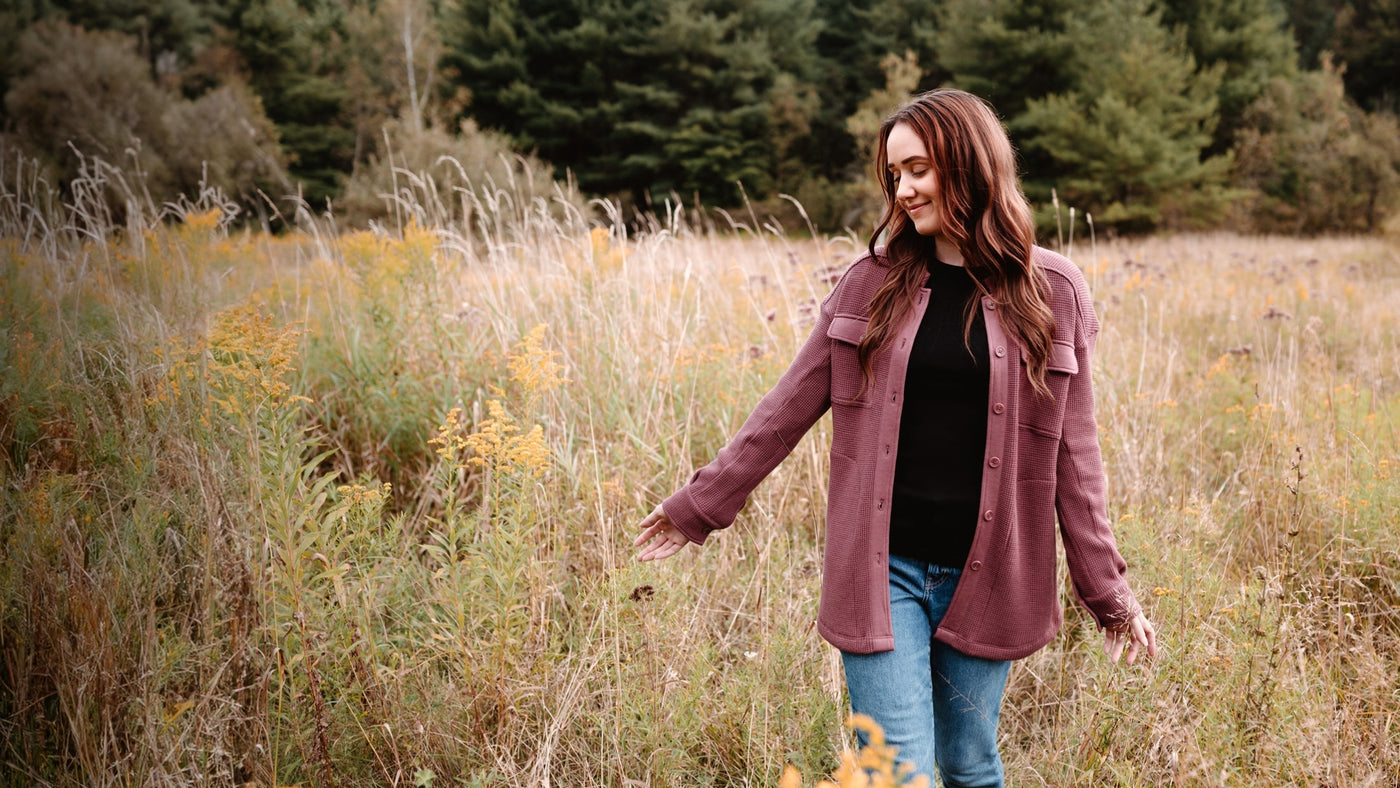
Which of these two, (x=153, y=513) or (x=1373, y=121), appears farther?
(x=1373, y=121)

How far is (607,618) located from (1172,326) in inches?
219

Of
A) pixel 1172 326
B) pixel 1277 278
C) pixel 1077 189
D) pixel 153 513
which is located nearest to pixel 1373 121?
pixel 1077 189

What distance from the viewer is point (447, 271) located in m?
3.93

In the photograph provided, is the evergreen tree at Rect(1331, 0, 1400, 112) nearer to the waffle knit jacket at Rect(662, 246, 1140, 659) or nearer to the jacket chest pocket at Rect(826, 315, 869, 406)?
the waffle knit jacket at Rect(662, 246, 1140, 659)

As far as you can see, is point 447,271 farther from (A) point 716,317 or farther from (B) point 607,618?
(B) point 607,618

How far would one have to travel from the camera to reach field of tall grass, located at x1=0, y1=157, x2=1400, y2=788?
1.93m

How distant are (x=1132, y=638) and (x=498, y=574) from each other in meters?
1.46

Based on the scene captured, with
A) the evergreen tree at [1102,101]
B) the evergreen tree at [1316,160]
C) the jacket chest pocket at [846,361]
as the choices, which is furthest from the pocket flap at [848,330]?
the evergreen tree at [1316,160]

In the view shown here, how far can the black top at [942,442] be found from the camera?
166 cm

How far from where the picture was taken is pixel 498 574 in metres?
2.01

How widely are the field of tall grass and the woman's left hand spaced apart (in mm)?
219

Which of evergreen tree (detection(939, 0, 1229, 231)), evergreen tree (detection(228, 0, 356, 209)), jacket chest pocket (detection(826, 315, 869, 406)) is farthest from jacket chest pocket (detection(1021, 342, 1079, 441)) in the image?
evergreen tree (detection(228, 0, 356, 209))

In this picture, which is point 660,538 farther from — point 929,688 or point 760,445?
point 929,688

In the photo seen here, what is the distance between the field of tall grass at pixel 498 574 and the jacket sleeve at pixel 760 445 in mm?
453
